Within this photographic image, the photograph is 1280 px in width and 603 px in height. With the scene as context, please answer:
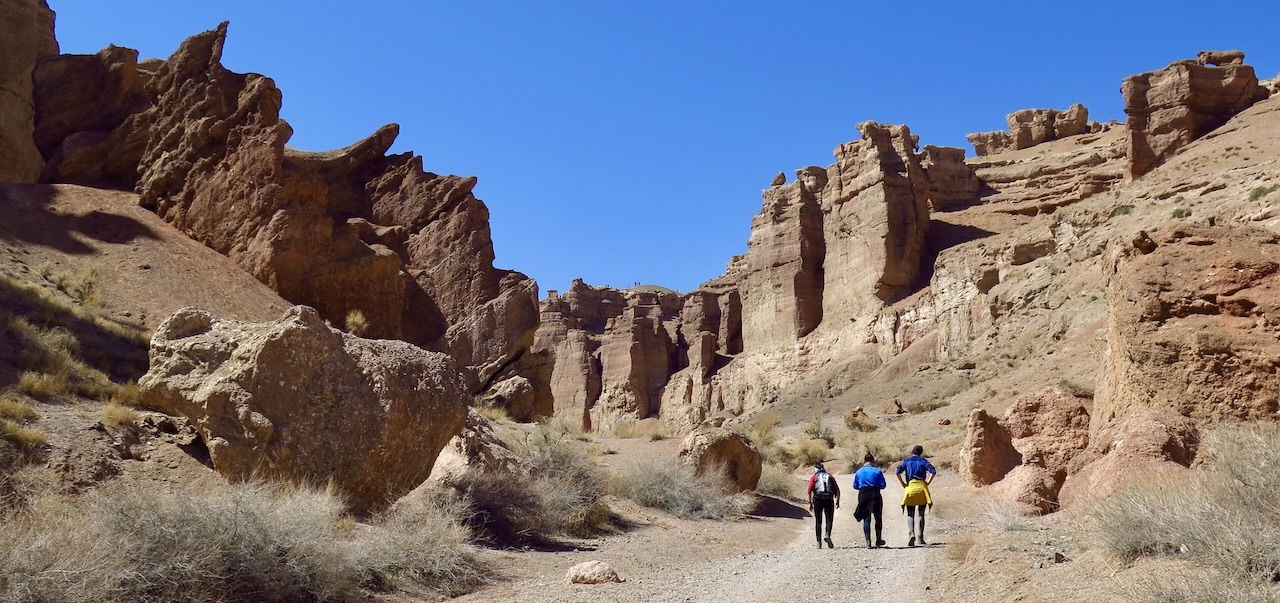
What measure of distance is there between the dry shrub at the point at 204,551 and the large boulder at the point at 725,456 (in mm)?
9267

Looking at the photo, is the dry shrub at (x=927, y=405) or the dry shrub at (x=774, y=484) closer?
the dry shrub at (x=774, y=484)

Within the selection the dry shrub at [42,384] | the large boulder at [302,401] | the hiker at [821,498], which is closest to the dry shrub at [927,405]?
the hiker at [821,498]

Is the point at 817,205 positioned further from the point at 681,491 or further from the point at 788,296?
the point at 681,491

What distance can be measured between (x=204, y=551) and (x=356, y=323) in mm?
12510

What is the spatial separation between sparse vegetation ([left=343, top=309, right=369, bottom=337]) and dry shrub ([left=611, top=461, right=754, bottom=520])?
6151 mm

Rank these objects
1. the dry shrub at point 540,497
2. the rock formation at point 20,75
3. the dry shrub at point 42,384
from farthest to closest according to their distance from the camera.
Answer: the rock formation at point 20,75 → the dry shrub at point 540,497 → the dry shrub at point 42,384

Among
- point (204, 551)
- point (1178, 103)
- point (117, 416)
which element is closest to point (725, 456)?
point (117, 416)

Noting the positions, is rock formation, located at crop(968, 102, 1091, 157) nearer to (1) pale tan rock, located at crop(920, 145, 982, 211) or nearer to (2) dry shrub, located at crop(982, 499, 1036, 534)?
(1) pale tan rock, located at crop(920, 145, 982, 211)

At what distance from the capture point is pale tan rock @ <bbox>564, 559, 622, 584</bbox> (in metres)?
9.77

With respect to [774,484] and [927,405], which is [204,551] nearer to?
[774,484]

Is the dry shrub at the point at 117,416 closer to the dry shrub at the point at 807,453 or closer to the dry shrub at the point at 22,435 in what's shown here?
the dry shrub at the point at 22,435

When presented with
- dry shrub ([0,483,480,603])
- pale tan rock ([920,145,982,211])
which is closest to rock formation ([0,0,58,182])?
dry shrub ([0,483,480,603])

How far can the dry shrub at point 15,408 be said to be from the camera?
31.2ft

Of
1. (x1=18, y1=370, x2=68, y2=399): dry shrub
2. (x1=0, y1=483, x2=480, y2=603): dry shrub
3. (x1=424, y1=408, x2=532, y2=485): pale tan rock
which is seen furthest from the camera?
(x1=424, y1=408, x2=532, y2=485): pale tan rock
